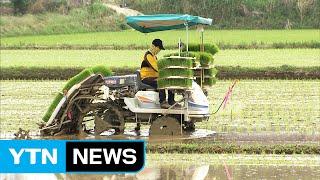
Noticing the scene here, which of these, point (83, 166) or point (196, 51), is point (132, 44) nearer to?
point (196, 51)

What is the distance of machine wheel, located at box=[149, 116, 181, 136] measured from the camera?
1502 centimetres

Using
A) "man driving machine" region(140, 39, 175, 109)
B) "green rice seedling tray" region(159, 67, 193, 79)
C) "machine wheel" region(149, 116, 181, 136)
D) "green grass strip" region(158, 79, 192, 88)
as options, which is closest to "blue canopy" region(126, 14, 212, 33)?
"man driving machine" region(140, 39, 175, 109)

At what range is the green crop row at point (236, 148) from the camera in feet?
43.2

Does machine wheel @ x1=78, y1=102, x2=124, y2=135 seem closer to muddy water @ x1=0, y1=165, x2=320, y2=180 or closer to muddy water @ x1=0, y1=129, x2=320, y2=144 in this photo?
muddy water @ x1=0, y1=129, x2=320, y2=144

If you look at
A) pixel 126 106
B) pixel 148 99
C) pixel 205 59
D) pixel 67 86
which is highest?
pixel 205 59

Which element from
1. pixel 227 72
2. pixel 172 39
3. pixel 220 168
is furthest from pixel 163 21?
pixel 172 39

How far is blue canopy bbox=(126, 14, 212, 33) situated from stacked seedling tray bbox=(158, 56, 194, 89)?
0.61 metres

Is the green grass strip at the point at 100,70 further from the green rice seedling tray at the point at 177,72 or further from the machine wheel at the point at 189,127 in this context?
the machine wheel at the point at 189,127

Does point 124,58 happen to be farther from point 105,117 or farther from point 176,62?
point 176,62

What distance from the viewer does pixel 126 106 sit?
50.2 feet

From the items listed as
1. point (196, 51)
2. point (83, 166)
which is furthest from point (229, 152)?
point (83, 166)

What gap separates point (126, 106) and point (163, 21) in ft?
4.48

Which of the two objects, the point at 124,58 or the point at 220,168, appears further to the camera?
the point at 124,58

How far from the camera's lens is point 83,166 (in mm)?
8875
